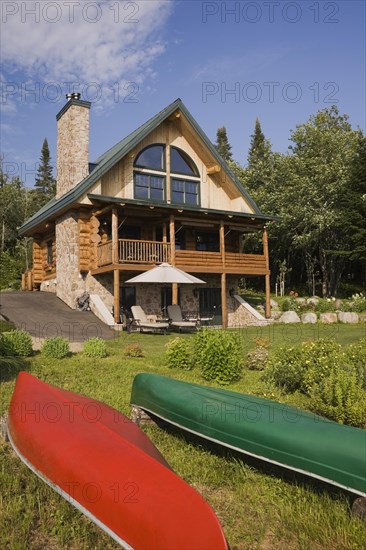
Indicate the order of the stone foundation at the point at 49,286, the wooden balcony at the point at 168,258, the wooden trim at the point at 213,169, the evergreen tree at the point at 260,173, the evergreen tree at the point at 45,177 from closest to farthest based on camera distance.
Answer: the wooden balcony at the point at 168,258, the stone foundation at the point at 49,286, the wooden trim at the point at 213,169, the evergreen tree at the point at 260,173, the evergreen tree at the point at 45,177

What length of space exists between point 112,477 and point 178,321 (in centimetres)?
1487

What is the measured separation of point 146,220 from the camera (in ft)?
74.3

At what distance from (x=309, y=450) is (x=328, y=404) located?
8.54 feet

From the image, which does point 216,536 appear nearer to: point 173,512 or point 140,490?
point 173,512

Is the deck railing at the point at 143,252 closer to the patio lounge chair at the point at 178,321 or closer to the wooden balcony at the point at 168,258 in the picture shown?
the wooden balcony at the point at 168,258

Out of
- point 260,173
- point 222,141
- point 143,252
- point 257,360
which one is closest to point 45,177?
point 222,141

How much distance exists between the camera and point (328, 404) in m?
6.33

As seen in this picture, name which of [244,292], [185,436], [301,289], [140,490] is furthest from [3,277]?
[140,490]

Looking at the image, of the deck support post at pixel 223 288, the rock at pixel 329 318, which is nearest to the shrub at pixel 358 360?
the rock at pixel 329 318

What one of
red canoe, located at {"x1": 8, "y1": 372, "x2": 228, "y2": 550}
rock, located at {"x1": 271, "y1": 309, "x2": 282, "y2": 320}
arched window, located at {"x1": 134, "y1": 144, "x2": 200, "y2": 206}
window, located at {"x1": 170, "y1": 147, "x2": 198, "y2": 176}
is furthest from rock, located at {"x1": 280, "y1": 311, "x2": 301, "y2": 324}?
red canoe, located at {"x1": 8, "y1": 372, "x2": 228, "y2": 550}

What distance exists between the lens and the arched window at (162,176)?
22172 millimetres

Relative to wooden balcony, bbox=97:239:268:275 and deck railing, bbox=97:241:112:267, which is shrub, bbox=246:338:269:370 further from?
deck railing, bbox=97:241:112:267

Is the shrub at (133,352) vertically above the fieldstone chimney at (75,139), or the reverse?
the fieldstone chimney at (75,139)

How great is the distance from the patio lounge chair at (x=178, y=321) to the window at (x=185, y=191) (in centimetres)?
665
